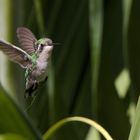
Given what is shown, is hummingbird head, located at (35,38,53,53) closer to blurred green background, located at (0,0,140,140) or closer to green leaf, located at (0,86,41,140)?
green leaf, located at (0,86,41,140)

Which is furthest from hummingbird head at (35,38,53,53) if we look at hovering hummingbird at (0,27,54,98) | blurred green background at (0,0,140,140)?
blurred green background at (0,0,140,140)

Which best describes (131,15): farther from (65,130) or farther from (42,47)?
(42,47)

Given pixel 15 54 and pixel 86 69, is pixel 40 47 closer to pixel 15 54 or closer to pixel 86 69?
pixel 15 54

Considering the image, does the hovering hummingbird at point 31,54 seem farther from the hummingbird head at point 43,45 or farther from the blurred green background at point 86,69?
the blurred green background at point 86,69

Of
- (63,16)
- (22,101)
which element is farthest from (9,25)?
(63,16)

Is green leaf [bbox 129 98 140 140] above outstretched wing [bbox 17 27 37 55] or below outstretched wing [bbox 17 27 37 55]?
below

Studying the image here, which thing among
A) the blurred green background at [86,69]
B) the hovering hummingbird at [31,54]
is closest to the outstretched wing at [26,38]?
the hovering hummingbird at [31,54]

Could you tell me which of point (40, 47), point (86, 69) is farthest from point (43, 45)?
point (86, 69)
